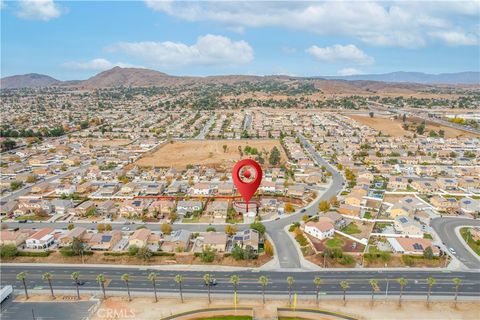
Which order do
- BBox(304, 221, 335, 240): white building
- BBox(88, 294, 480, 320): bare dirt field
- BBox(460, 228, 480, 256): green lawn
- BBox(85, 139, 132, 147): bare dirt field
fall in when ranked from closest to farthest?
BBox(88, 294, 480, 320): bare dirt field
BBox(460, 228, 480, 256): green lawn
BBox(304, 221, 335, 240): white building
BBox(85, 139, 132, 147): bare dirt field

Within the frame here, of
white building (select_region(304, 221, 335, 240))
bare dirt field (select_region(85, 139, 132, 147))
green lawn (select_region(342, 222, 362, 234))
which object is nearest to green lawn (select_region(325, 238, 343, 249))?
white building (select_region(304, 221, 335, 240))

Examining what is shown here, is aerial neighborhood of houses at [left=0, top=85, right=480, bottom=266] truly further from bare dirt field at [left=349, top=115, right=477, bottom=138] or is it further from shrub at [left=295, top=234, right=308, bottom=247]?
bare dirt field at [left=349, top=115, right=477, bottom=138]

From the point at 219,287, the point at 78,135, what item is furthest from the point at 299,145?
the point at 78,135

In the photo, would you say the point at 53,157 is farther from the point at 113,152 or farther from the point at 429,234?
the point at 429,234

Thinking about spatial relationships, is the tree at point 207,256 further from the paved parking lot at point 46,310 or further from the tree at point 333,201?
the tree at point 333,201

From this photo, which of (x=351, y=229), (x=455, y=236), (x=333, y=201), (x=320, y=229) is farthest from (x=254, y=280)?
(x=455, y=236)

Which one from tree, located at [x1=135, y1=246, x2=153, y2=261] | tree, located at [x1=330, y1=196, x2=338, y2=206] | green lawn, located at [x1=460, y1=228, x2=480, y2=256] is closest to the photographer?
tree, located at [x1=135, y1=246, x2=153, y2=261]

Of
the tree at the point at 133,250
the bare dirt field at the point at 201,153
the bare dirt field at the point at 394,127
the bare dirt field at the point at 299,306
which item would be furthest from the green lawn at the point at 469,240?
the bare dirt field at the point at 394,127
